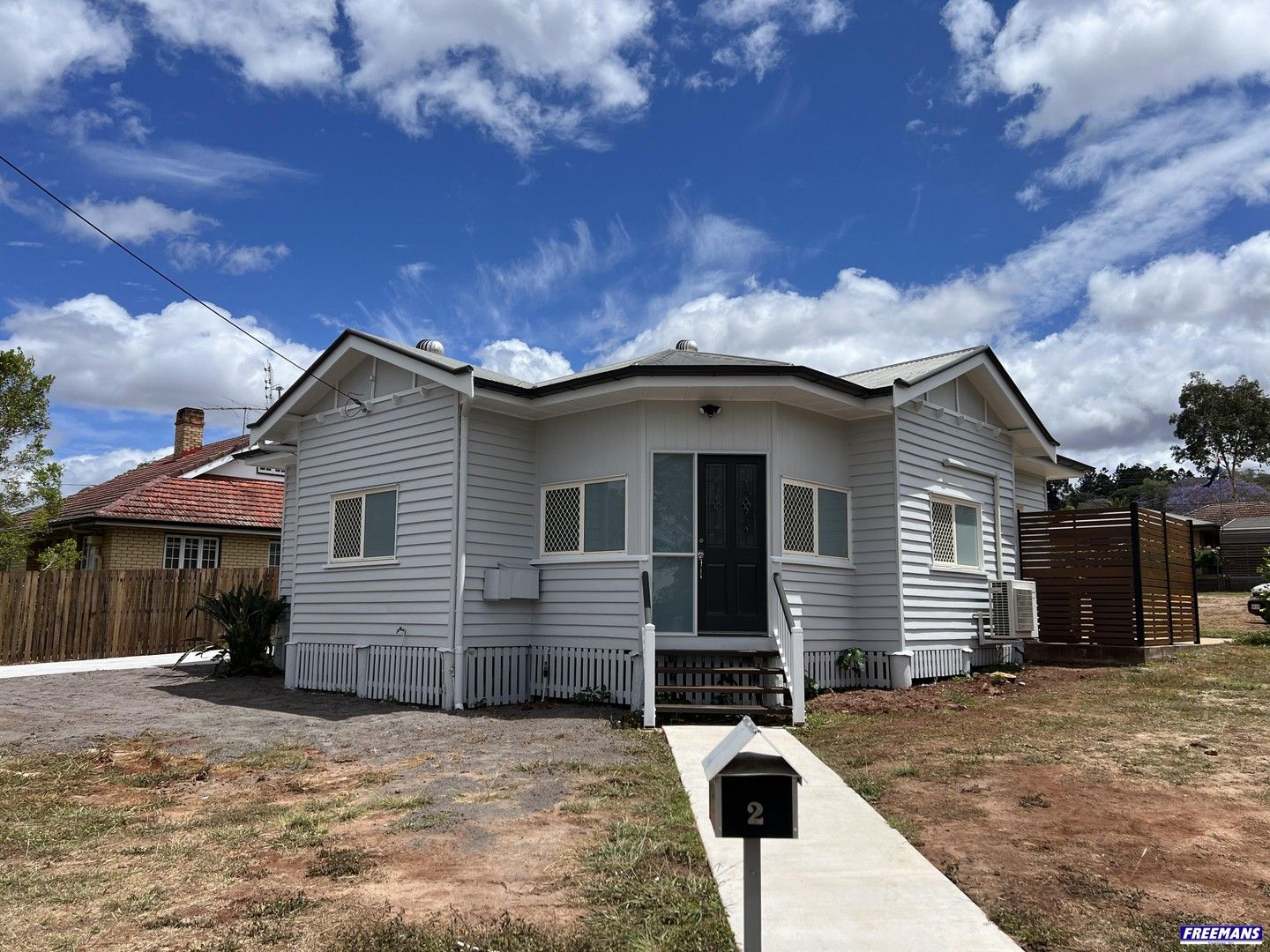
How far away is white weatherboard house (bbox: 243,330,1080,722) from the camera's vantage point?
11.0 meters

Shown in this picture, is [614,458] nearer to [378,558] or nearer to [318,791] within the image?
[378,558]

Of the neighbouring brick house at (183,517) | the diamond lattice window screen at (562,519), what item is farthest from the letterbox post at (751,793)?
the neighbouring brick house at (183,517)

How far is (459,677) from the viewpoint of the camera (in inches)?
438

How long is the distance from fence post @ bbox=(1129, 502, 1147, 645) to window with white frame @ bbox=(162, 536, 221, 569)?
67.8ft

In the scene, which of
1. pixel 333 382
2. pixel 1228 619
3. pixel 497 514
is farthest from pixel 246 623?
pixel 1228 619

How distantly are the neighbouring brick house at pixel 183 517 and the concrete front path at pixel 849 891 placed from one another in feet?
64.2

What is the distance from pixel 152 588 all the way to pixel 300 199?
10402mm

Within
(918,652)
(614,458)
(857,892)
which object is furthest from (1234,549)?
(857,892)

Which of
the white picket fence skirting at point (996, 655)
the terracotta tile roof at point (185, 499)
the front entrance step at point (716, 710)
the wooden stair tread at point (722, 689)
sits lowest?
the front entrance step at point (716, 710)

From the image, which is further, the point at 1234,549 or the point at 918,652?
the point at 1234,549

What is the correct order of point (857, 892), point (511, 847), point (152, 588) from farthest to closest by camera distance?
point (152, 588) → point (511, 847) → point (857, 892)

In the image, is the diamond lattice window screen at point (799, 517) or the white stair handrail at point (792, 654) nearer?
the white stair handrail at point (792, 654)

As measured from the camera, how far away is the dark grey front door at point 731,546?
11.0 meters

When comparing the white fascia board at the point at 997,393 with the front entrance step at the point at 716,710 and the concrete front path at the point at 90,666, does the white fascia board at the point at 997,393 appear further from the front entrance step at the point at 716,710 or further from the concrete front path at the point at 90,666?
the concrete front path at the point at 90,666
